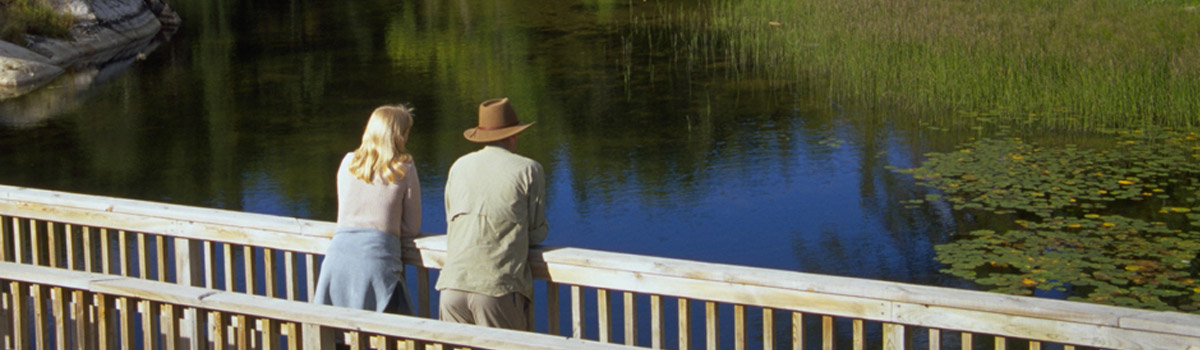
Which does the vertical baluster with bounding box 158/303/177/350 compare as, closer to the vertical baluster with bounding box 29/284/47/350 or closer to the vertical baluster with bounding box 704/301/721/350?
the vertical baluster with bounding box 29/284/47/350

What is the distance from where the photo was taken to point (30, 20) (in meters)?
21.4

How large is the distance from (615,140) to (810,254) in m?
4.73

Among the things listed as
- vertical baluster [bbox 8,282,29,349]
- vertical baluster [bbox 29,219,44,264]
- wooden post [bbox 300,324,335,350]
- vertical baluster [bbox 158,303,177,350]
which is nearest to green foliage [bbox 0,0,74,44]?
vertical baluster [bbox 29,219,44,264]

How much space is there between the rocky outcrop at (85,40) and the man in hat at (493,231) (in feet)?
49.7

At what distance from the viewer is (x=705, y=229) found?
10078 mm

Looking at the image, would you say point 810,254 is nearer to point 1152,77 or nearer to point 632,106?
point 1152,77

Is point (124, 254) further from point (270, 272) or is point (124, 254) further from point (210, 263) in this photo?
point (270, 272)

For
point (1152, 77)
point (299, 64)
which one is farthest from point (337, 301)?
point (299, 64)

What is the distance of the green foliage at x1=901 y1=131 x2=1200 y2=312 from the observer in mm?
8211

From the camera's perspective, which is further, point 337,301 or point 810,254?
point 810,254

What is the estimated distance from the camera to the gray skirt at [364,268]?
15.6ft

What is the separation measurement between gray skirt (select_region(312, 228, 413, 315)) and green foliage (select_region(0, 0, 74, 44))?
684 inches

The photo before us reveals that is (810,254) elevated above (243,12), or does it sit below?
below

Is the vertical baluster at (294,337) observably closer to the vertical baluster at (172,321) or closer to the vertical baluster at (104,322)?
the vertical baluster at (172,321)
